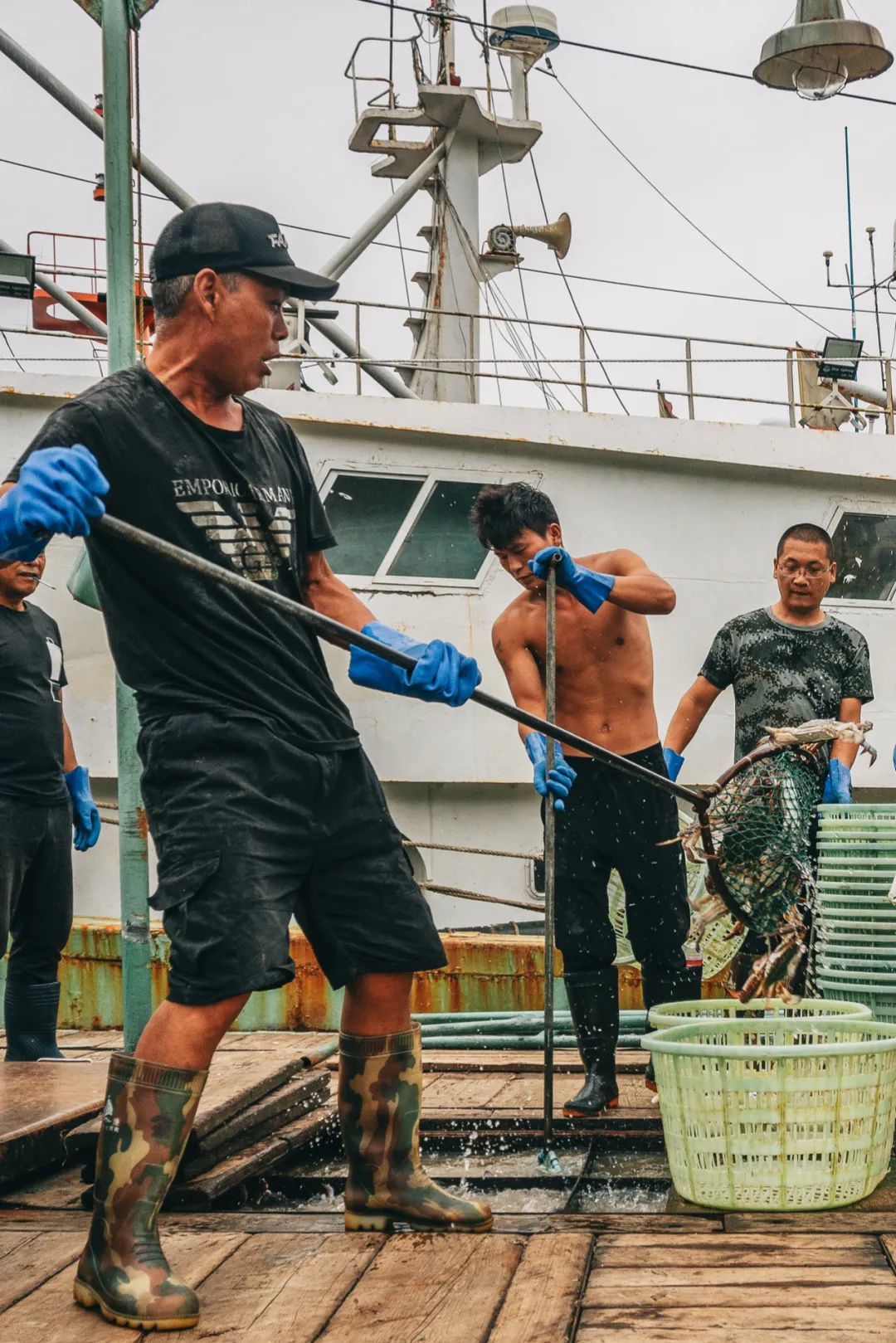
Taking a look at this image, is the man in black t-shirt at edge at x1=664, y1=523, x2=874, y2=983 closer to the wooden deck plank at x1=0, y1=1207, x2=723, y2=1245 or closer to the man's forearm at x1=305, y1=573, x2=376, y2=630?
the wooden deck plank at x1=0, y1=1207, x2=723, y2=1245

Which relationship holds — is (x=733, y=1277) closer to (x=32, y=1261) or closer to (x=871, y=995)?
(x=32, y=1261)

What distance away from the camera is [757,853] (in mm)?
3881

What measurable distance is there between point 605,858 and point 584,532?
535cm

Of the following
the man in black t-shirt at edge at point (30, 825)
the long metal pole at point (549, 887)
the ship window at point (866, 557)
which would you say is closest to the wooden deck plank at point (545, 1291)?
the long metal pole at point (549, 887)

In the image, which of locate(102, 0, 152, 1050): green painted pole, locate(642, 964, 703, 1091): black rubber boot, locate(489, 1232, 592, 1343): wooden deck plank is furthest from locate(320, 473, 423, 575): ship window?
locate(489, 1232, 592, 1343): wooden deck plank

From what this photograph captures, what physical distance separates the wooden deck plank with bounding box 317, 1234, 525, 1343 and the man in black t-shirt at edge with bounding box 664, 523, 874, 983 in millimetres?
2457

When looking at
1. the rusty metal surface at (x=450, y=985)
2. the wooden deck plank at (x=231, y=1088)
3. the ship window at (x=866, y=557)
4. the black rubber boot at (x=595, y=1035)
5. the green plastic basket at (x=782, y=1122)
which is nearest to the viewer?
the green plastic basket at (x=782, y=1122)

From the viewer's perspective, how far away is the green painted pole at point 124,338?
4891 millimetres

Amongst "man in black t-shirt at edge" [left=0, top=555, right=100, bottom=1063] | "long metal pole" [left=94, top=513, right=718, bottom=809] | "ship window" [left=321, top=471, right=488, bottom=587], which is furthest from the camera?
"ship window" [left=321, top=471, right=488, bottom=587]

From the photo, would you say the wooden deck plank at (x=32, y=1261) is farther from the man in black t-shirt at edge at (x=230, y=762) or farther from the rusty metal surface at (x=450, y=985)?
the rusty metal surface at (x=450, y=985)

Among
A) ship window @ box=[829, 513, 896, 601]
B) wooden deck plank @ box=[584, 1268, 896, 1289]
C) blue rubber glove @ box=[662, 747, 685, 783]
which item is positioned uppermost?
ship window @ box=[829, 513, 896, 601]

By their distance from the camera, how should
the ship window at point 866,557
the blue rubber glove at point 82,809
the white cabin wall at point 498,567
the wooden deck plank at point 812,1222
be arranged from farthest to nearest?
1. the ship window at point 866,557
2. the white cabin wall at point 498,567
3. the blue rubber glove at point 82,809
4. the wooden deck plank at point 812,1222

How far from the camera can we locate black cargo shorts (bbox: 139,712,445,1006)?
2.62m

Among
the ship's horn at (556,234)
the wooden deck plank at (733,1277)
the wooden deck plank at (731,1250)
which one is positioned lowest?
the wooden deck plank at (731,1250)
